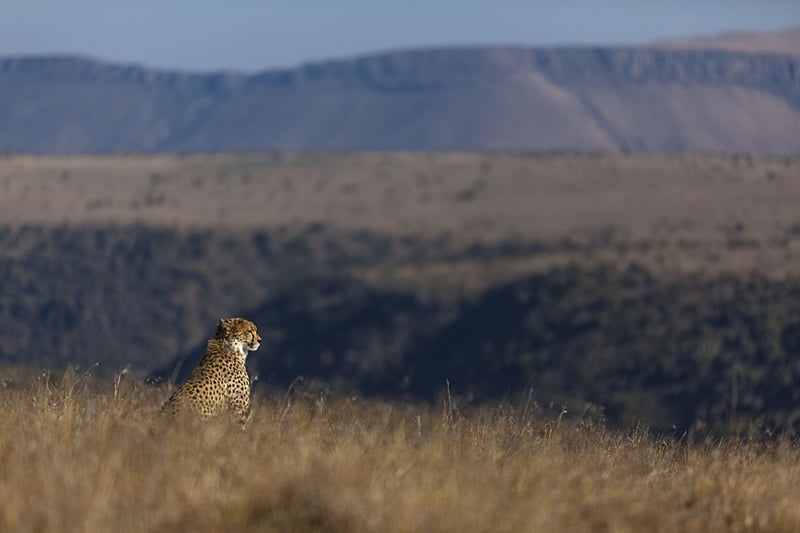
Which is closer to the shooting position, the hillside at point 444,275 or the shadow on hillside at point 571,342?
the shadow on hillside at point 571,342

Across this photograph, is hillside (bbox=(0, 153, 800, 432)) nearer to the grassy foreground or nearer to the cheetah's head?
the cheetah's head

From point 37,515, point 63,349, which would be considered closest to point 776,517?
point 37,515

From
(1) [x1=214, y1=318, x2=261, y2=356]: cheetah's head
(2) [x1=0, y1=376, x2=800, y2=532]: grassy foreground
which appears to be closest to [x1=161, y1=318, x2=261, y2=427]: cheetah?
(1) [x1=214, y1=318, x2=261, y2=356]: cheetah's head

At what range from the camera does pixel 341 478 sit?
499 centimetres

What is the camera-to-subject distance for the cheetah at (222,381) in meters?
6.77

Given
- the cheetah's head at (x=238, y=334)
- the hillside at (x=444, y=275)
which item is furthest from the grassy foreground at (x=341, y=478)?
the hillside at (x=444, y=275)

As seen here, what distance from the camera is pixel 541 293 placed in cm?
4431

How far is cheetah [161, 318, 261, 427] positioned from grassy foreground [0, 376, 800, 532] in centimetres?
15

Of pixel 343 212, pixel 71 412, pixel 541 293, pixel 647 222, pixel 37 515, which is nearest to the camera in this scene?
pixel 37 515

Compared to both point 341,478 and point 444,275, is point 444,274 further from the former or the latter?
point 341,478

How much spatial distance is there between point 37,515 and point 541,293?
40.3 m

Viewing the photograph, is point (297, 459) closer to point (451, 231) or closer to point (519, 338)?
point (519, 338)

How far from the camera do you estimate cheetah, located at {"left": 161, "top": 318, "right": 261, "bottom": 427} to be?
6.77 m

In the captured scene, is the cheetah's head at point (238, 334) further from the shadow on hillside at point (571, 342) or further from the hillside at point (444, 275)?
the shadow on hillside at point (571, 342)
